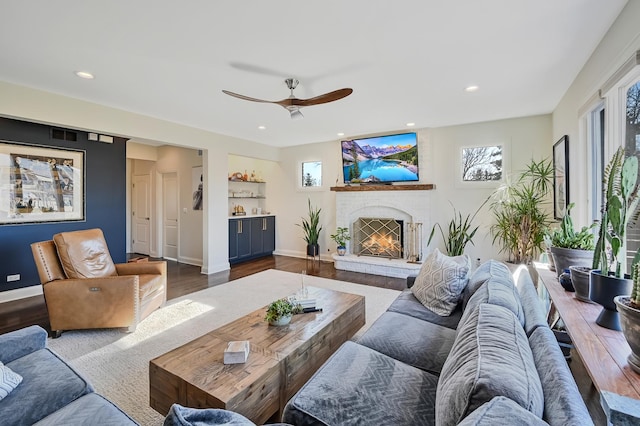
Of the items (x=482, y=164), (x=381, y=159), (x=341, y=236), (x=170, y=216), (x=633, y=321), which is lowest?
(x=341, y=236)

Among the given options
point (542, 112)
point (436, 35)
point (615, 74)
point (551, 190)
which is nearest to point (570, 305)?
point (615, 74)

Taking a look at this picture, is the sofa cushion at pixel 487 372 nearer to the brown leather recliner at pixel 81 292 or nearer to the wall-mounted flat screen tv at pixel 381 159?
the brown leather recliner at pixel 81 292

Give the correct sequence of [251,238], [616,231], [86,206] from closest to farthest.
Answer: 1. [616,231]
2. [86,206]
3. [251,238]

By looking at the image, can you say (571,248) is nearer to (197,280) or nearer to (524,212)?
(524,212)

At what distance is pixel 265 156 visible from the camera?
21.7 feet

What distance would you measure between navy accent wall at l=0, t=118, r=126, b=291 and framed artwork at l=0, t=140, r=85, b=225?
3.1 inches

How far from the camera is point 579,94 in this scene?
292 cm

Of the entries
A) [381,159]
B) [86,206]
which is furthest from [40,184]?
[381,159]

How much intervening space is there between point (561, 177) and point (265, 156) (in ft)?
17.5

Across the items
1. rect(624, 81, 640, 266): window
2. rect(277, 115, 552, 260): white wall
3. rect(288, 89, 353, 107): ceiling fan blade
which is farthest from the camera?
rect(277, 115, 552, 260): white wall

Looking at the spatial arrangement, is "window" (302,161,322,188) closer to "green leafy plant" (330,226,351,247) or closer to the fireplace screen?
"green leafy plant" (330,226,351,247)

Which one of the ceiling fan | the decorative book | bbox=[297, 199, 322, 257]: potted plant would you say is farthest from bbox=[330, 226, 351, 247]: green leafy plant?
the decorative book

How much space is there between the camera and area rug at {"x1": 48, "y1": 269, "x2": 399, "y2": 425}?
202 centimetres

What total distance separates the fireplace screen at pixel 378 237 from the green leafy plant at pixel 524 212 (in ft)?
5.31
